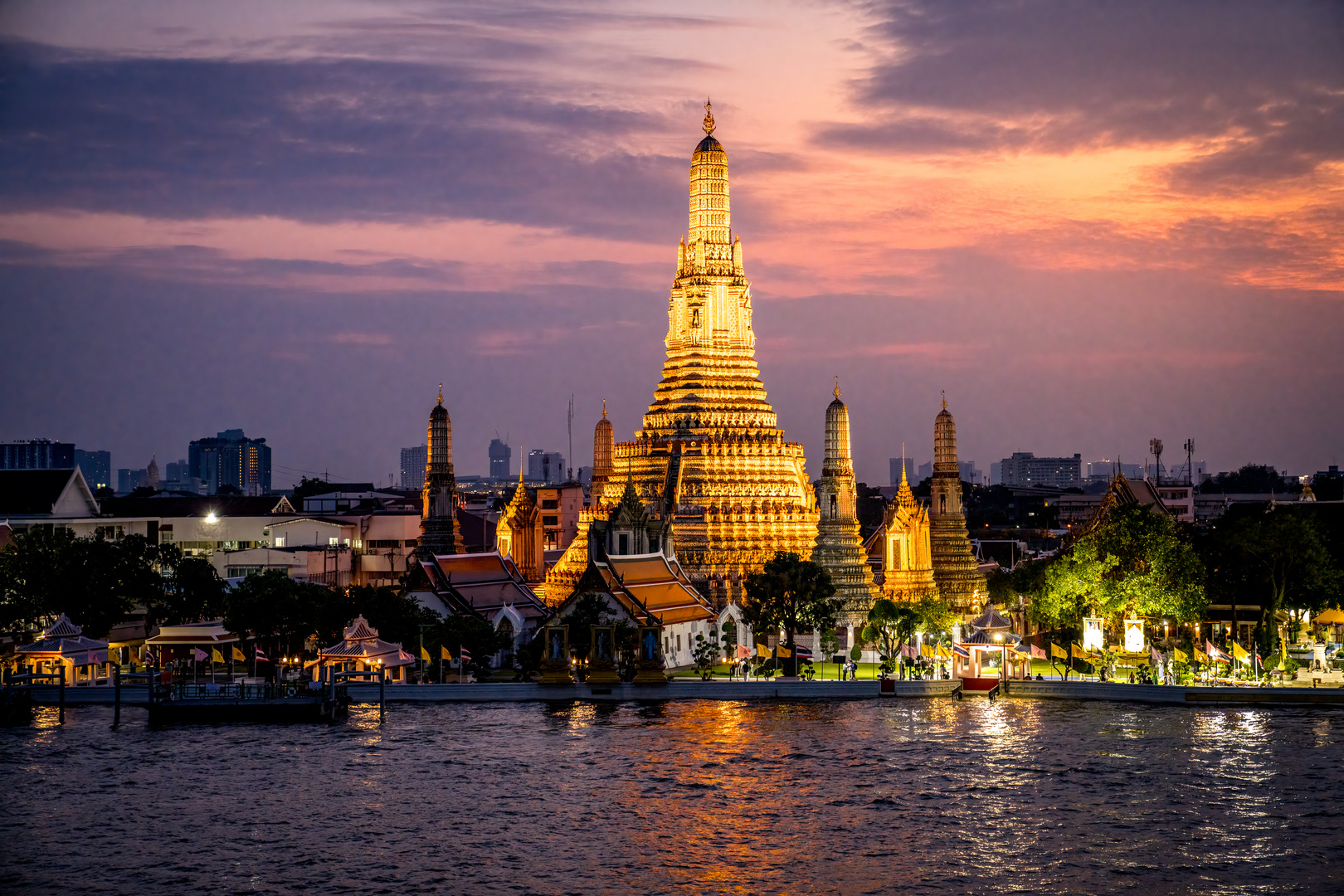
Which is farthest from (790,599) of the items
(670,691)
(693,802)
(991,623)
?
(693,802)

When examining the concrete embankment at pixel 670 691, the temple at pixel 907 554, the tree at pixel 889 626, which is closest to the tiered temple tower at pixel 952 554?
the temple at pixel 907 554

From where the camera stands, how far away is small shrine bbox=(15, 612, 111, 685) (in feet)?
244

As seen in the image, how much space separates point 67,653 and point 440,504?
3039cm

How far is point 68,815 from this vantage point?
52.8 m

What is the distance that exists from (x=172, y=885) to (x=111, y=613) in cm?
3833

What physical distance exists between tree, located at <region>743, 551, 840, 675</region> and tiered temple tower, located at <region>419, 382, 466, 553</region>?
79.5 ft

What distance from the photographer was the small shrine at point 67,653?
244 ft

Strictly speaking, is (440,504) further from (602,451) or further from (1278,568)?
(1278,568)

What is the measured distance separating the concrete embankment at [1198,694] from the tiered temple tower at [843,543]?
1729cm

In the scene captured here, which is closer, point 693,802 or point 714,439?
point 693,802

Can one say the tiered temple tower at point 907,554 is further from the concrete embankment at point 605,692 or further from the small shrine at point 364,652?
the small shrine at point 364,652

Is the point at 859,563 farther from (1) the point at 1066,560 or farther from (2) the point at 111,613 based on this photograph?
(2) the point at 111,613

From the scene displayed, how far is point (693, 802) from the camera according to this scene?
2110 inches

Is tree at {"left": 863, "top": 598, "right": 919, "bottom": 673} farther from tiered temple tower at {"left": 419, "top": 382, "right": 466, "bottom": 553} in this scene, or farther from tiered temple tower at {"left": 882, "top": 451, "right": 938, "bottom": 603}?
tiered temple tower at {"left": 419, "top": 382, "right": 466, "bottom": 553}
